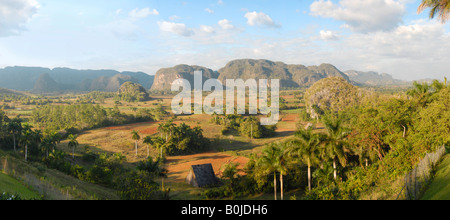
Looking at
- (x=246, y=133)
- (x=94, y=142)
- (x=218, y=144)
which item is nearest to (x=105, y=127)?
(x=94, y=142)

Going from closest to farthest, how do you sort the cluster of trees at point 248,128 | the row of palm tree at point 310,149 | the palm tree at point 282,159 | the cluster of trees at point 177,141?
the palm tree at point 282,159, the row of palm tree at point 310,149, the cluster of trees at point 177,141, the cluster of trees at point 248,128

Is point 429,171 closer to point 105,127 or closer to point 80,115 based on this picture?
point 105,127

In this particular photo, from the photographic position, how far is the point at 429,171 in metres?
11.2

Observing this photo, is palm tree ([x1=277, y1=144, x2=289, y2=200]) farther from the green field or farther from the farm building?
the green field

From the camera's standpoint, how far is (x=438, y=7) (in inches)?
541

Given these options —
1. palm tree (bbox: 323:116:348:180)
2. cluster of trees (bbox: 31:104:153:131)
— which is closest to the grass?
palm tree (bbox: 323:116:348:180)

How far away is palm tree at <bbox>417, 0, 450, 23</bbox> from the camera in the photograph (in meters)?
13.2

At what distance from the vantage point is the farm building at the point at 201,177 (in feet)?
75.5

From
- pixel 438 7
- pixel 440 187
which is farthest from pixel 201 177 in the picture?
pixel 438 7

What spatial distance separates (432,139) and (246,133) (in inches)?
1255

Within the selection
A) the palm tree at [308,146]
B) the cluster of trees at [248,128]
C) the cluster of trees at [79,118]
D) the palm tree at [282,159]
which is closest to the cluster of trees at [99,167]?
the palm tree at [282,159]

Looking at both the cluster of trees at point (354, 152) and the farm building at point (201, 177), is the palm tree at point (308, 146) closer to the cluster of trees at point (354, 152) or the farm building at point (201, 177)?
the cluster of trees at point (354, 152)

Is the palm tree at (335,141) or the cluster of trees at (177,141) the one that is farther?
the cluster of trees at (177,141)

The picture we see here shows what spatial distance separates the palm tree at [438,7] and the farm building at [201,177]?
20.0 meters
